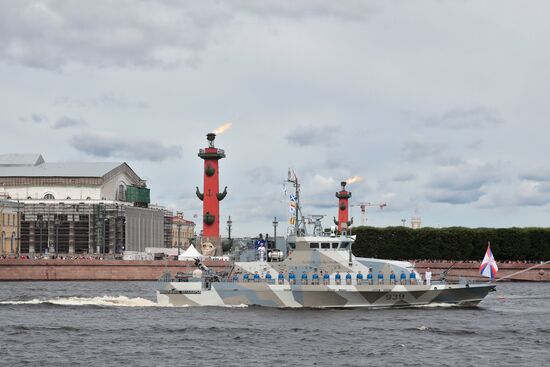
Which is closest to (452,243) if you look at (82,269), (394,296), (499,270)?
(499,270)

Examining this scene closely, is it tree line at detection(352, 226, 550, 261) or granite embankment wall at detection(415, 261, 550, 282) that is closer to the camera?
granite embankment wall at detection(415, 261, 550, 282)

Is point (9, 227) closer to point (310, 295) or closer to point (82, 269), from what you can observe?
point (82, 269)

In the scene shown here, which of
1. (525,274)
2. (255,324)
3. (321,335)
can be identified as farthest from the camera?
(525,274)

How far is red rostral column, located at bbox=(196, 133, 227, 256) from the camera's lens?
11512cm

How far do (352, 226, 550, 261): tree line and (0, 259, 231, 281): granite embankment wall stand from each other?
2326cm

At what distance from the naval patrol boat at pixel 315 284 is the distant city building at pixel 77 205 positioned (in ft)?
314

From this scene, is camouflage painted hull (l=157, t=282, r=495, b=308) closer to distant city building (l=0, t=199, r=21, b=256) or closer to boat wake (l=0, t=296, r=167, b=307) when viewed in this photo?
boat wake (l=0, t=296, r=167, b=307)

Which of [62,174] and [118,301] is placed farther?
[62,174]

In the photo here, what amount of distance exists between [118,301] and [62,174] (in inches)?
4194

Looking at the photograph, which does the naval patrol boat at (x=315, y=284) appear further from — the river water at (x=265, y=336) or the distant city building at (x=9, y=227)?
the distant city building at (x=9, y=227)

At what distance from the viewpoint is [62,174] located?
6506 inches

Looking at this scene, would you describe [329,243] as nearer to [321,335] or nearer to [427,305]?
[427,305]

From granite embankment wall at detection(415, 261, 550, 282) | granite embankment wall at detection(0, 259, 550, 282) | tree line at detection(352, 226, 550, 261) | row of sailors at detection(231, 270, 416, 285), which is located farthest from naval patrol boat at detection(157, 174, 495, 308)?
→ tree line at detection(352, 226, 550, 261)

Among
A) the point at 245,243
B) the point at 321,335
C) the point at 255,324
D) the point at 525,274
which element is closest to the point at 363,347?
the point at 321,335
